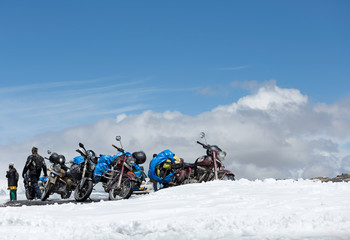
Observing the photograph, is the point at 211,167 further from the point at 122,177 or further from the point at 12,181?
the point at 12,181

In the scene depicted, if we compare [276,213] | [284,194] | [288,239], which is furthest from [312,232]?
[284,194]

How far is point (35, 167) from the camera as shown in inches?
726

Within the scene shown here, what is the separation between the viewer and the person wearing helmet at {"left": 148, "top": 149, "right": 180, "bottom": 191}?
14609 mm

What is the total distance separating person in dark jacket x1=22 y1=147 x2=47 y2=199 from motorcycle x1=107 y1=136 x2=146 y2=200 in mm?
5720

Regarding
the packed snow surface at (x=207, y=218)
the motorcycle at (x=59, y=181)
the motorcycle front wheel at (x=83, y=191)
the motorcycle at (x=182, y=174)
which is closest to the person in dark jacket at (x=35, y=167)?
the motorcycle at (x=59, y=181)

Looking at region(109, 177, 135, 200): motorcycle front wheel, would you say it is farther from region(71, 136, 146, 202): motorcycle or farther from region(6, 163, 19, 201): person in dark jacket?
region(6, 163, 19, 201): person in dark jacket

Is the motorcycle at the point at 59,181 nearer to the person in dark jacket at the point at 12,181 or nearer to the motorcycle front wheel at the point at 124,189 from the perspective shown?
the person in dark jacket at the point at 12,181

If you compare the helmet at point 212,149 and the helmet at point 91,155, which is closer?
the helmet at point 212,149

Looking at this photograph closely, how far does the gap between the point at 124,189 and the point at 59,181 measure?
571cm

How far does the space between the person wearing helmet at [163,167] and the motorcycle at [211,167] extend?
69cm

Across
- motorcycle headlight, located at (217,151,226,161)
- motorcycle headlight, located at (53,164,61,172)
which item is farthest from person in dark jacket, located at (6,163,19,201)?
motorcycle headlight, located at (217,151,226,161)

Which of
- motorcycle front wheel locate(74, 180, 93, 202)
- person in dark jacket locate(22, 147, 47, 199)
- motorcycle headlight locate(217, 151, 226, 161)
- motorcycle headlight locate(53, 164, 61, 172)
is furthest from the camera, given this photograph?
person in dark jacket locate(22, 147, 47, 199)

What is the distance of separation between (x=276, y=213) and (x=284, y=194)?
2423 mm

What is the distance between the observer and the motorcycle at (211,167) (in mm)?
14078
